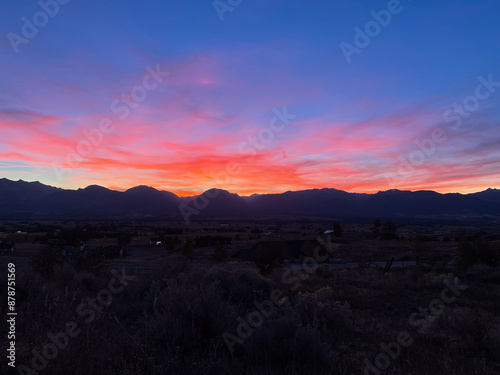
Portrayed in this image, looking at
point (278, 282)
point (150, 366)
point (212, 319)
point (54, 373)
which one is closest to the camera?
point (54, 373)

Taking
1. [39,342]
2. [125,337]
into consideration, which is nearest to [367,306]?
[125,337]

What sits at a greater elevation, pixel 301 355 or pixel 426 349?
pixel 301 355

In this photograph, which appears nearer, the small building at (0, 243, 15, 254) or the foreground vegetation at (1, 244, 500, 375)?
the foreground vegetation at (1, 244, 500, 375)

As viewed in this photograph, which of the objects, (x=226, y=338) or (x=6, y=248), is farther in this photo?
(x=6, y=248)

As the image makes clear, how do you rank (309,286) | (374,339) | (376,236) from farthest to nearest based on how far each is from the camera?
(376,236), (309,286), (374,339)

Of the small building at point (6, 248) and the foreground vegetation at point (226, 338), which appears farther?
the small building at point (6, 248)

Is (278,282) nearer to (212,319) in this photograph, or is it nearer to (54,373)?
(212,319)

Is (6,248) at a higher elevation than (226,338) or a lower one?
lower

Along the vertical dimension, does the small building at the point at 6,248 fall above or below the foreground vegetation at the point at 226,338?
below

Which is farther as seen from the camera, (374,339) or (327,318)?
(327,318)

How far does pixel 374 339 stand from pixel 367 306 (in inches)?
182

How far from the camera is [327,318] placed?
8.41m

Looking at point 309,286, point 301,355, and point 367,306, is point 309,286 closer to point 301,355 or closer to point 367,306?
point 367,306

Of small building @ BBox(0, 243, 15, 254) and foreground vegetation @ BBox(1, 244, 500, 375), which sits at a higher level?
foreground vegetation @ BBox(1, 244, 500, 375)
